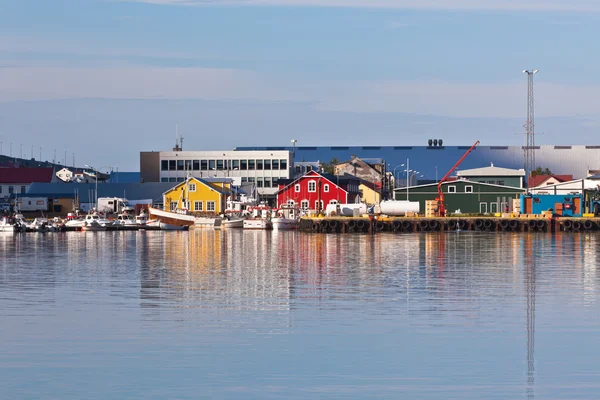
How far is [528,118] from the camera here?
123125mm

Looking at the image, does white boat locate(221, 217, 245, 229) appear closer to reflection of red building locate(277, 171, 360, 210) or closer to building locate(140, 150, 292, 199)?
reflection of red building locate(277, 171, 360, 210)

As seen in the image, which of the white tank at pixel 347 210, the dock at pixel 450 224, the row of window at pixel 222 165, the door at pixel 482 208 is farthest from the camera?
the row of window at pixel 222 165

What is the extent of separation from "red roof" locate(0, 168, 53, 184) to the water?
121823 millimetres

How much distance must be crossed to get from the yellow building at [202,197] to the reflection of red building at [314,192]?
807cm

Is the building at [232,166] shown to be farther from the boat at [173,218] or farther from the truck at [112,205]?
the boat at [173,218]

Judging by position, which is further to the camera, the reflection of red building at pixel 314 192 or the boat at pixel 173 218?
the reflection of red building at pixel 314 192

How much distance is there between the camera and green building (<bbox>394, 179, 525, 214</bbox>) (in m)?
131

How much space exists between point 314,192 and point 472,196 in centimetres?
2327

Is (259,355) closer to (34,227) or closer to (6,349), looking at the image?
(6,349)

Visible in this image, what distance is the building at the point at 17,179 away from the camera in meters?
171

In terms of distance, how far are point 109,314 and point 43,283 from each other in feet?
42.6

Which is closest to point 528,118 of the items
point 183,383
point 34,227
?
point 34,227

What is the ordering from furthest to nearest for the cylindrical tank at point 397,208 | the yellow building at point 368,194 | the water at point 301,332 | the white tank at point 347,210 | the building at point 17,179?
the building at point 17,179
the yellow building at point 368,194
the white tank at point 347,210
the cylindrical tank at point 397,208
the water at point 301,332

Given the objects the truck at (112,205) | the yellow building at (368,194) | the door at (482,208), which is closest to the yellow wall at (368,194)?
the yellow building at (368,194)
